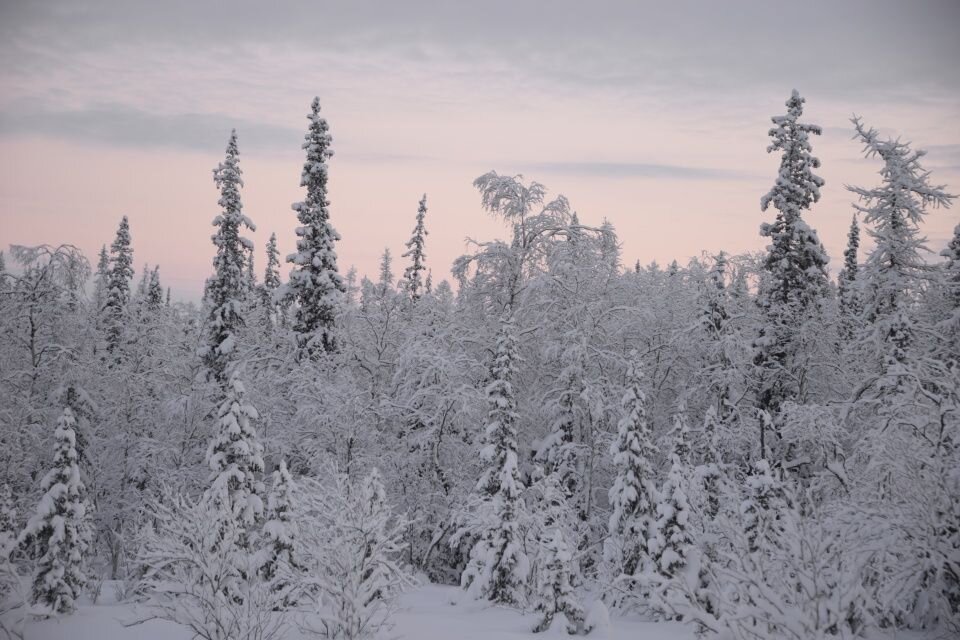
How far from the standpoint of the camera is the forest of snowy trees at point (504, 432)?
460 inches

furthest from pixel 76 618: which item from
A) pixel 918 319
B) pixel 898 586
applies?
pixel 918 319

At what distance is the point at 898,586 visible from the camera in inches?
393

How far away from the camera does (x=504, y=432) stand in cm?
1959

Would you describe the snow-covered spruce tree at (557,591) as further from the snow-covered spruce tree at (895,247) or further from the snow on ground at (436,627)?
the snow-covered spruce tree at (895,247)

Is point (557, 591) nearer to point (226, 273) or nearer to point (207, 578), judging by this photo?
point (207, 578)

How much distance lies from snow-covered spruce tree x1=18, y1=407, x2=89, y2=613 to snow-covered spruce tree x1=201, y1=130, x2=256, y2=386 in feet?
33.7

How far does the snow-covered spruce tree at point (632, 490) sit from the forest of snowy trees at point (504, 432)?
10cm

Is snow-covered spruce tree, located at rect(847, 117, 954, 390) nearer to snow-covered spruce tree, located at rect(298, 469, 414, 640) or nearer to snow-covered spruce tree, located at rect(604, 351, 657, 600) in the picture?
snow-covered spruce tree, located at rect(604, 351, 657, 600)

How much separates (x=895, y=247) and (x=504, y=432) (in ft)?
43.1

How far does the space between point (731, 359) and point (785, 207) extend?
608cm

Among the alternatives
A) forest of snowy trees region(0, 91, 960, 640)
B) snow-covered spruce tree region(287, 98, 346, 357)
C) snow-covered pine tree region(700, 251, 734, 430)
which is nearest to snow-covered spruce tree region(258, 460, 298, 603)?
forest of snowy trees region(0, 91, 960, 640)

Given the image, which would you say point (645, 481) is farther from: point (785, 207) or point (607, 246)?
point (785, 207)

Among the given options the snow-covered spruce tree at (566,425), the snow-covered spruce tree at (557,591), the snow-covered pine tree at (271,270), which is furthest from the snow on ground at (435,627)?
the snow-covered pine tree at (271,270)

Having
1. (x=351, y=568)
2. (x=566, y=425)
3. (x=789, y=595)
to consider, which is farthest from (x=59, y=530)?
(x=789, y=595)
